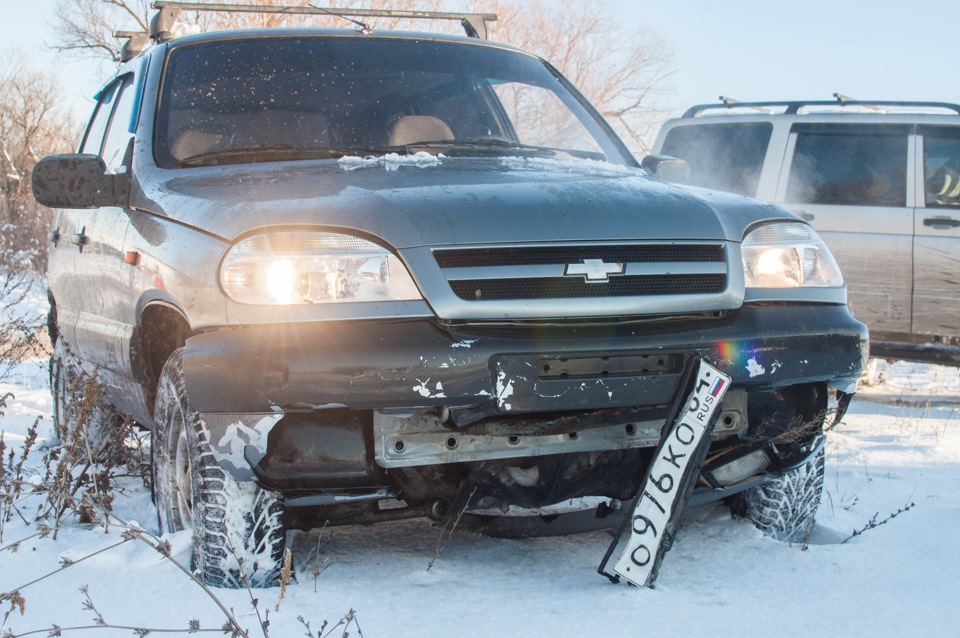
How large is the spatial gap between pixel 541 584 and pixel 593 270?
0.92 m

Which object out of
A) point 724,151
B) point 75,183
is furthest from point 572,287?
point 724,151

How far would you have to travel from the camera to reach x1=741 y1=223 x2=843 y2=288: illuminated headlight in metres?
3.39

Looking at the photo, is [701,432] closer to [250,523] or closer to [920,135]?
[250,523]

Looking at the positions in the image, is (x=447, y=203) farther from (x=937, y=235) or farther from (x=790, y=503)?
(x=937, y=235)

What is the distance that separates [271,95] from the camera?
164 inches

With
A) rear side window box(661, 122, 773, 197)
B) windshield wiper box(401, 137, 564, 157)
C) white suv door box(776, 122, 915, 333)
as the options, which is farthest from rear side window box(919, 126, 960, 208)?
windshield wiper box(401, 137, 564, 157)

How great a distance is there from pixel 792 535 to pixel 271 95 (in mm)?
2394

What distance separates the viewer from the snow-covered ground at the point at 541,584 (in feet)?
9.57

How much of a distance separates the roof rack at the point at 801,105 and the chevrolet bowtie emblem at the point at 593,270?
612 centimetres

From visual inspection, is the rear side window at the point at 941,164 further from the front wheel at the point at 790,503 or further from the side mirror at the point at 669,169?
the front wheel at the point at 790,503

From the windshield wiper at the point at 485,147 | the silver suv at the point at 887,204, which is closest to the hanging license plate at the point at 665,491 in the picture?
the windshield wiper at the point at 485,147

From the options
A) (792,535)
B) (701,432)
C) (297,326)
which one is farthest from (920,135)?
(297,326)

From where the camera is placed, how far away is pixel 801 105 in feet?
29.1

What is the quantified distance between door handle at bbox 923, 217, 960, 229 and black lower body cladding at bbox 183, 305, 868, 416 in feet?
17.8
